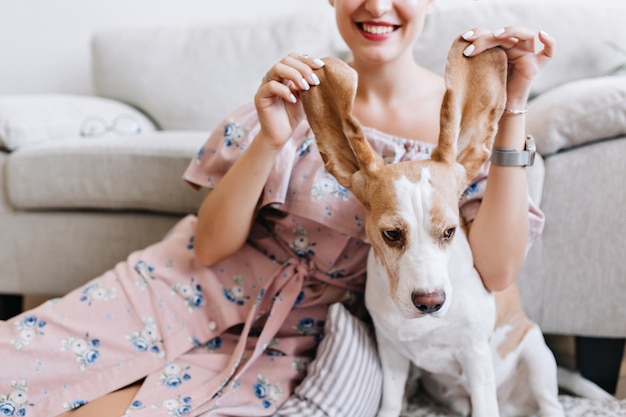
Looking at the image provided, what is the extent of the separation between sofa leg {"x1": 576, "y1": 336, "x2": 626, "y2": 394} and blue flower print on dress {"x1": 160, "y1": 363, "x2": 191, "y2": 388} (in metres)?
0.80

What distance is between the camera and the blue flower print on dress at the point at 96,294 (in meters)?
1.04

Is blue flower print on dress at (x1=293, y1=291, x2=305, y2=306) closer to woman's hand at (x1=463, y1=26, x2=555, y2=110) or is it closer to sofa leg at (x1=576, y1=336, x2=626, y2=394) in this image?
woman's hand at (x1=463, y1=26, x2=555, y2=110)

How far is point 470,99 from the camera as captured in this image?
77cm

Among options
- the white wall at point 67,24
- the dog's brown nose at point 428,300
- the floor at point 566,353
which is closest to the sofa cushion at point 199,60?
the white wall at point 67,24

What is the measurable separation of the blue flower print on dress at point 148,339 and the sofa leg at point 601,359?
2.75 feet

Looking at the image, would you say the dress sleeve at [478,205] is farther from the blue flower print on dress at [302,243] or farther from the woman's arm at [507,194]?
the blue flower print on dress at [302,243]

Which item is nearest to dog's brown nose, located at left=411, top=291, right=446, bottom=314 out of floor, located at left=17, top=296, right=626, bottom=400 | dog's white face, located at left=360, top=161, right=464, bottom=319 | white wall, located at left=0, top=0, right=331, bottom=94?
dog's white face, located at left=360, top=161, right=464, bottom=319

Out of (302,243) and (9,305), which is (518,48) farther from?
(9,305)

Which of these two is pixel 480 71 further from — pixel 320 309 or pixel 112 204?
pixel 112 204

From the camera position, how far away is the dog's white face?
72cm

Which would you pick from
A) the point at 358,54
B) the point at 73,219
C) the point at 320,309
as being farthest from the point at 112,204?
the point at 358,54

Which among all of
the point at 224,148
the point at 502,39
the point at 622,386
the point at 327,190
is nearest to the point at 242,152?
the point at 224,148

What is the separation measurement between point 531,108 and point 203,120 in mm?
1080

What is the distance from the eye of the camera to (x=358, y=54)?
1017 mm
